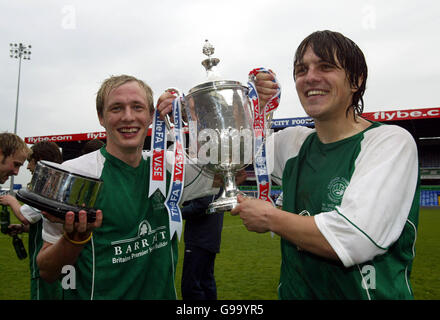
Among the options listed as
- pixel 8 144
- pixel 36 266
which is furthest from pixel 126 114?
pixel 8 144

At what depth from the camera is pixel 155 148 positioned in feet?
5.17

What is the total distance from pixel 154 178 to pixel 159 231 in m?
0.26

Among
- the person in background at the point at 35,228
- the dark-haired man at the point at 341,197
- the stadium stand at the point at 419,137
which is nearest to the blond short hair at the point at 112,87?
the dark-haired man at the point at 341,197

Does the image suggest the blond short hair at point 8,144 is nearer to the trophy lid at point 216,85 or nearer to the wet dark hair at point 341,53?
the trophy lid at point 216,85

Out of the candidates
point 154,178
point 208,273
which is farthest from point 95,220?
point 208,273

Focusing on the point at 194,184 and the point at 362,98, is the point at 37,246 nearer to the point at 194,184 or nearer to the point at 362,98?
the point at 194,184

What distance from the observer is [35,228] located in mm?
2406

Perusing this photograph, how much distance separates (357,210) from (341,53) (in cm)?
60

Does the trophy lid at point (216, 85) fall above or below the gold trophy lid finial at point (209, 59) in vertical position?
below

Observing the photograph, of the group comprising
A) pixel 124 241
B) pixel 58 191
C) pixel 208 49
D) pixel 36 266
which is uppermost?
pixel 208 49

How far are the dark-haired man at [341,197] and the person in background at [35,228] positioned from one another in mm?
1216

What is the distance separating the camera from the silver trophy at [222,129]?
1.46 meters

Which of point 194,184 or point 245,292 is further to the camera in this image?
point 245,292

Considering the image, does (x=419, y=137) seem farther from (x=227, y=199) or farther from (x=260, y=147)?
(x=227, y=199)
